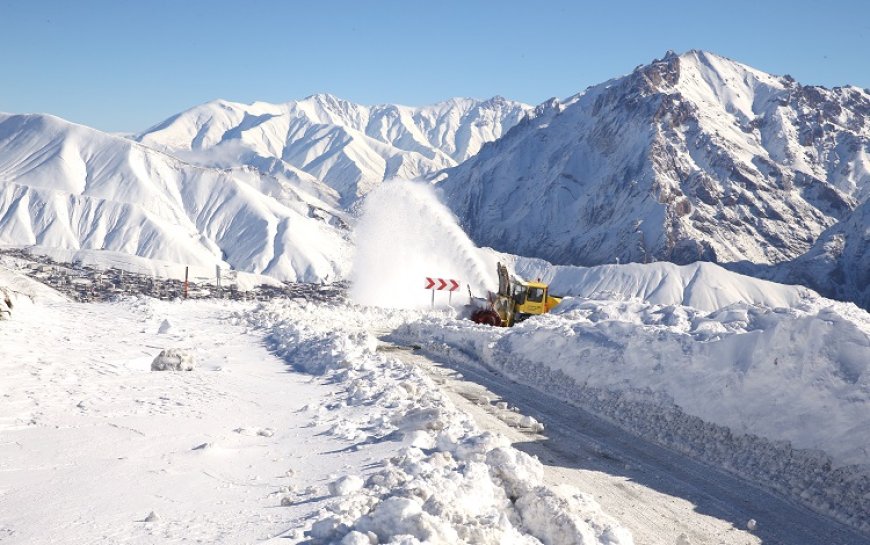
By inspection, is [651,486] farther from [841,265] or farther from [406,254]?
[841,265]

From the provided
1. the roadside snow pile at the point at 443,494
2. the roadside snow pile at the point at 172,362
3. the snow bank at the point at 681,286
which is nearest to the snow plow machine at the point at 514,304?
the roadside snow pile at the point at 172,362

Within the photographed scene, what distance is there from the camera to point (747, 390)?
1544 cm

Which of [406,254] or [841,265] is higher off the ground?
[841,265]

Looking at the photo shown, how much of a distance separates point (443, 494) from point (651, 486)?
5145mm

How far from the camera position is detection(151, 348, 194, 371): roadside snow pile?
18750mm

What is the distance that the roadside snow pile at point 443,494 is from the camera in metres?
7.73

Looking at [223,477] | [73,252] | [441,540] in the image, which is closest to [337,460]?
[223,477]

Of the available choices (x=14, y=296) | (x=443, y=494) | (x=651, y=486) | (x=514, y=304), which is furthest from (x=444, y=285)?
(x=443, y=494)

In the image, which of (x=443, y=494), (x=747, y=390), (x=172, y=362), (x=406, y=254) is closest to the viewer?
(x=443, y=494)

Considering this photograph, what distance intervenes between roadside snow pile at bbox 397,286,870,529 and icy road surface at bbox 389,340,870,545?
2.29ft

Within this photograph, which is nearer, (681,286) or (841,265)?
(681,286)

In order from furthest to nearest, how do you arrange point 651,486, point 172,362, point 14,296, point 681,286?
1. point 681,286
2. point 14,296
3. point 172,362
4. point 651,486

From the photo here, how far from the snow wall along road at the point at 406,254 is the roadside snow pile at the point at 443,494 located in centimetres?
3492

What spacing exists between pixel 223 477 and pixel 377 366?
9730mm
